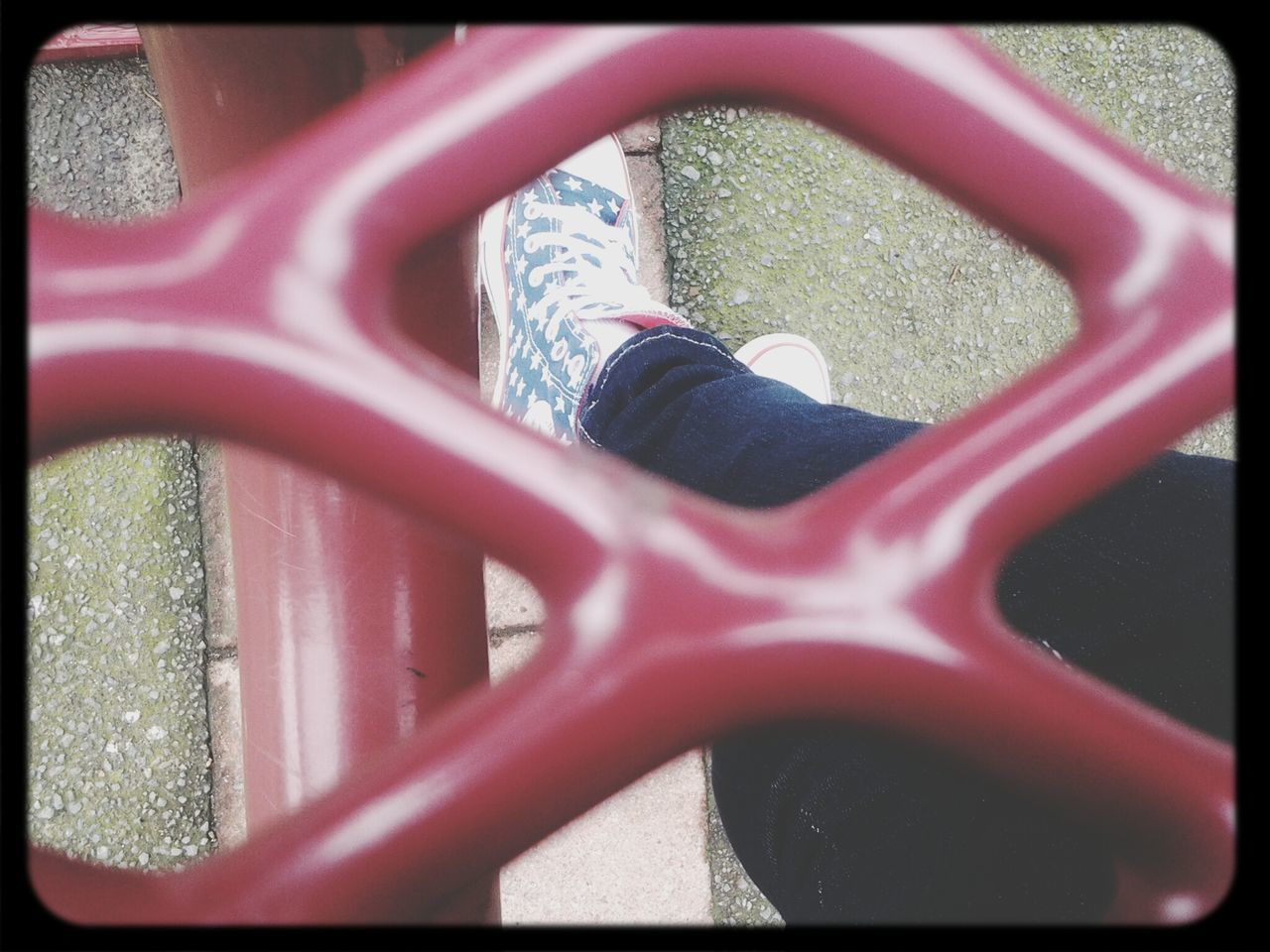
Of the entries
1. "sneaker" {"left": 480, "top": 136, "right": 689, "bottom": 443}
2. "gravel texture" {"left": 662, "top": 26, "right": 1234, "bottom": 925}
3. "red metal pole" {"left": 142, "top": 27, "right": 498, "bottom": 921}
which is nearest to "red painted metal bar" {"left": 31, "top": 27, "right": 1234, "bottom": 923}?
"red metal pole" {"left": 142, "top": 27, "right": 498, "bottom": 921}

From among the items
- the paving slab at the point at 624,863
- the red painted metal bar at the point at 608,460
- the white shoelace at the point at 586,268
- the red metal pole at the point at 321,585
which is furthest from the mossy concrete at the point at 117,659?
the red painted metal bar at the point at 608,460

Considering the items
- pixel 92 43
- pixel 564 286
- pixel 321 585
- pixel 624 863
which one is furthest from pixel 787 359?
pixel 92 43

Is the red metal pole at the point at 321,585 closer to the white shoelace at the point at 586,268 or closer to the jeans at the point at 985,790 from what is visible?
the jeans at the point at 985,790

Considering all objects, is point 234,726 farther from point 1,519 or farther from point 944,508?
point 944,508

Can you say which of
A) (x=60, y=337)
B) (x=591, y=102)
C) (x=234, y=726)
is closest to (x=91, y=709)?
(x=234, y=726)

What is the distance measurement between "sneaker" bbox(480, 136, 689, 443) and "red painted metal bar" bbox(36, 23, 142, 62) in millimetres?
467

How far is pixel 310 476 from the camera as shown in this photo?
0.48 meters

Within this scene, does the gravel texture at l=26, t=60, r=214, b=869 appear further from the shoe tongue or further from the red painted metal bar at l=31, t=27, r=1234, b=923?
the red painted metal bar at l=31, t=27, r=1234, b=923

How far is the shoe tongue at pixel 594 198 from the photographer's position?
47.7 inches

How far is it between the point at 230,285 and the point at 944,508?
0.25 metres

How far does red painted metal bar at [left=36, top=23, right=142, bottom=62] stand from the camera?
106 centimetres

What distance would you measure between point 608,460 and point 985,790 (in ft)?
1.13

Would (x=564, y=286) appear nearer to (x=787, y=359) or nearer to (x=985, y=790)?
(x=787, y=359)

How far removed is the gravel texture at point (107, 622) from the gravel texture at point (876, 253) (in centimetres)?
70
